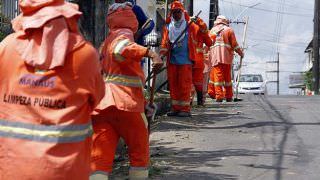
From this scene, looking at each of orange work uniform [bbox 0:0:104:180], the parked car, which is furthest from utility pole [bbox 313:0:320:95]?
orange work uniform [bbox 0:0:104:180]

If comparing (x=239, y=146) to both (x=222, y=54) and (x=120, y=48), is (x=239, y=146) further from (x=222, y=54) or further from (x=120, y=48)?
(x=222, y=54)

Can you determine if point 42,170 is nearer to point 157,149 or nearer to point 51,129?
point 51,129

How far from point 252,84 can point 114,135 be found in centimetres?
2912

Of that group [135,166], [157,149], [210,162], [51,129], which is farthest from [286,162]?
[51,129]

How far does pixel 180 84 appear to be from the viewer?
10414 mm

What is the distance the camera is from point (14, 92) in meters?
3.38

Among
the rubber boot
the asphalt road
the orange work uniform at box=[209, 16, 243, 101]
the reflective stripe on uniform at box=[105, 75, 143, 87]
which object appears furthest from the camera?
the orange work uniform at box=[209, 16, 243, 101]

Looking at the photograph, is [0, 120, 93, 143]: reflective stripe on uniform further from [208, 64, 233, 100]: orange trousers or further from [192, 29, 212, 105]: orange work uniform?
[208, 64, 233, 100]: orange trousers

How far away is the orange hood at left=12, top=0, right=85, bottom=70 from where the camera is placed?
3.31 metres

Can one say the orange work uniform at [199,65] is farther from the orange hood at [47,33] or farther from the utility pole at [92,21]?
the orange hood at [47,33]

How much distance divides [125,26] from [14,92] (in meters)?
2.17

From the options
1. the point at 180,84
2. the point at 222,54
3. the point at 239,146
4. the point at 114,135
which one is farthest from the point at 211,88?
the point at 114,135

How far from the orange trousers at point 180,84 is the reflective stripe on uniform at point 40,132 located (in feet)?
23.0

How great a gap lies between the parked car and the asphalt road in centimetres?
2103
